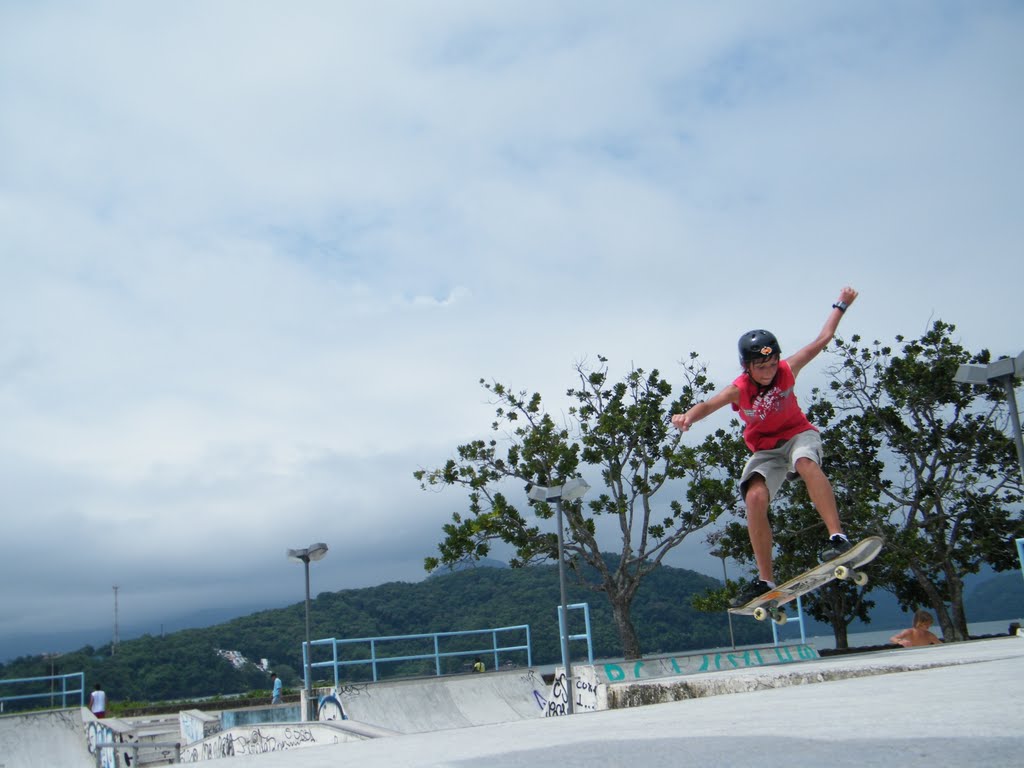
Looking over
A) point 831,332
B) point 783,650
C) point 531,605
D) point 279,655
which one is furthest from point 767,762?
point 279,655

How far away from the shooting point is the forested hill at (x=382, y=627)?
165 ft

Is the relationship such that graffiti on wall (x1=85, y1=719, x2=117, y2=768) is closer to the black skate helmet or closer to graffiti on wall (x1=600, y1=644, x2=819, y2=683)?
graffiti on wall (x1=600, y1=644, x2=819, y2=683)

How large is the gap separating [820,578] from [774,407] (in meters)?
1.88

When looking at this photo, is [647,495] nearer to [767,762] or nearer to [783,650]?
[783,650]

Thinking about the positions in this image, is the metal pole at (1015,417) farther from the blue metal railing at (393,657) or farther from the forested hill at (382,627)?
the forested hill at (382,627)

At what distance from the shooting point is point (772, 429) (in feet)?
22.6

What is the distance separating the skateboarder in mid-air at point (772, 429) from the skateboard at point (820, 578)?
112 mm

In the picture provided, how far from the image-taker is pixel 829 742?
2646mm

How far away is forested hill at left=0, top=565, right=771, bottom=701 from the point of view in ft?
165

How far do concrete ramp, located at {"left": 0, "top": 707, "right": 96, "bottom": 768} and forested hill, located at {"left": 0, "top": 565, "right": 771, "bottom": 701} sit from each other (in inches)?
981

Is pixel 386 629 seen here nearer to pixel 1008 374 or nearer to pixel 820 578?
pixel 1008 374

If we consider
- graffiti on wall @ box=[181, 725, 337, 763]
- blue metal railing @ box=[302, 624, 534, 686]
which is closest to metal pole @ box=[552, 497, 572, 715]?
blue metal railing @ box=[302, 624, 534, 686]

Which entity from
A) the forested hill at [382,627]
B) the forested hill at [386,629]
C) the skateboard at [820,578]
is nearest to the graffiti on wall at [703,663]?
the skateboard at [820,578]

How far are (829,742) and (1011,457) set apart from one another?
2694cm
